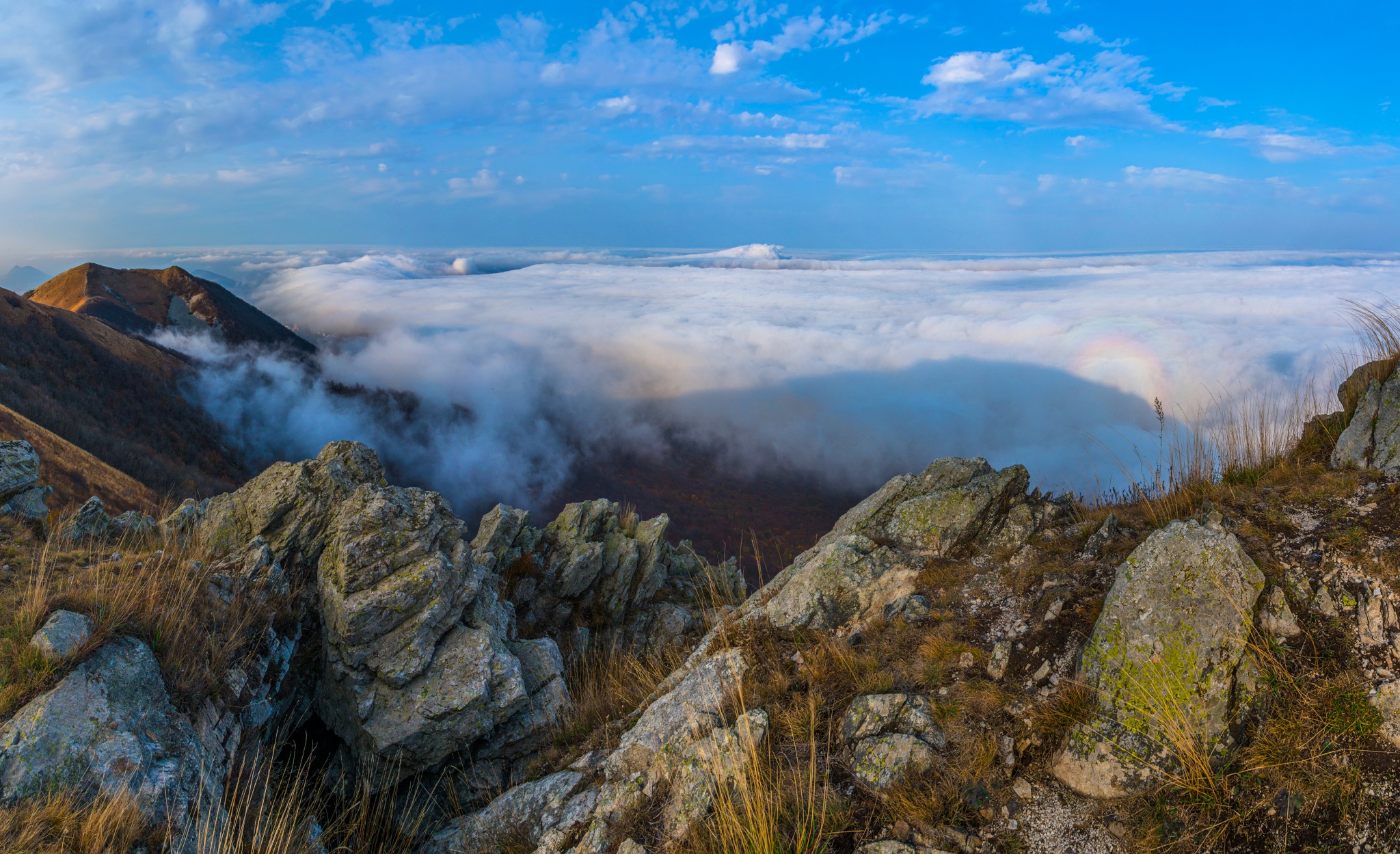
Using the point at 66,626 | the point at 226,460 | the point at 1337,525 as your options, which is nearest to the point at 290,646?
the point at 66,626

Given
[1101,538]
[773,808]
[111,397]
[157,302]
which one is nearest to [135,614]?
[773,808]

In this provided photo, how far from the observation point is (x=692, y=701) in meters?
6.01

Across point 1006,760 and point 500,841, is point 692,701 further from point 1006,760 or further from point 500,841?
point 1006,760

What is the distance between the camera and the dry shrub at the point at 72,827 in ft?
12.9

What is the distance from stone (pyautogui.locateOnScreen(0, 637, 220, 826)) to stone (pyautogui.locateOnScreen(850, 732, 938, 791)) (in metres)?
5.11

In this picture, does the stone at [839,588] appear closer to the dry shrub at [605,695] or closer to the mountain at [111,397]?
the dry shrub at [605,695]

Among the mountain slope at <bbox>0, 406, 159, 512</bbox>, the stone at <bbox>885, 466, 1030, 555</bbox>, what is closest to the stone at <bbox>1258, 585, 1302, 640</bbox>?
the stone at <bbox>885, 466, 1030, 555</bbox>

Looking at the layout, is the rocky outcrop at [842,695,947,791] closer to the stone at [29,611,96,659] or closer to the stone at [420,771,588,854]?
the stone at [420,771,588,854]

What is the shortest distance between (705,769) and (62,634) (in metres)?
5.76

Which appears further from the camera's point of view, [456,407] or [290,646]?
[456,407]

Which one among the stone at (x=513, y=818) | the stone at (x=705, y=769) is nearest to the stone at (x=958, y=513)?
the stone at (x=705, y=769)

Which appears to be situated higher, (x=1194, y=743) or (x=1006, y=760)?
(x=1194, y=743)

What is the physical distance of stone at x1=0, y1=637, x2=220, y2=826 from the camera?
4.63 metres

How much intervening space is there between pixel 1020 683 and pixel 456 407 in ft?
452
